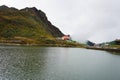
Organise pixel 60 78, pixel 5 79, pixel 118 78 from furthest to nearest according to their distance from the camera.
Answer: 1. pixel 118 78
2. pixel 60 78
3. pixel 5 79

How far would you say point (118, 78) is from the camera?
2965 inches

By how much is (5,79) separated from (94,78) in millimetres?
28184

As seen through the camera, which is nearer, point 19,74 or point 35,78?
point 35,78

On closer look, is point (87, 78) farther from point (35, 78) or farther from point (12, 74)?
point (12, 74)

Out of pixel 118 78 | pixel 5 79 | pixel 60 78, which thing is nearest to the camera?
pixel 5 79

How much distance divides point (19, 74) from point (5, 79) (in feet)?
29.7

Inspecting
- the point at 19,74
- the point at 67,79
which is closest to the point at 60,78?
the point at 67,79

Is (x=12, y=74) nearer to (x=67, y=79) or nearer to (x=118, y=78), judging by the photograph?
(x=67, y=79)

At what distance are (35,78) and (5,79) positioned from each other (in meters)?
9.12

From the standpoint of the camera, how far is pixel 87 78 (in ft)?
238

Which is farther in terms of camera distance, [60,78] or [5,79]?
[60,78]

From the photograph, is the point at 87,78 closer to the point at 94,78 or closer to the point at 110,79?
the point at 94,78

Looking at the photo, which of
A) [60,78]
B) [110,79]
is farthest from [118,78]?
[60,78]

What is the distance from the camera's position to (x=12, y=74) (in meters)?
73.8
